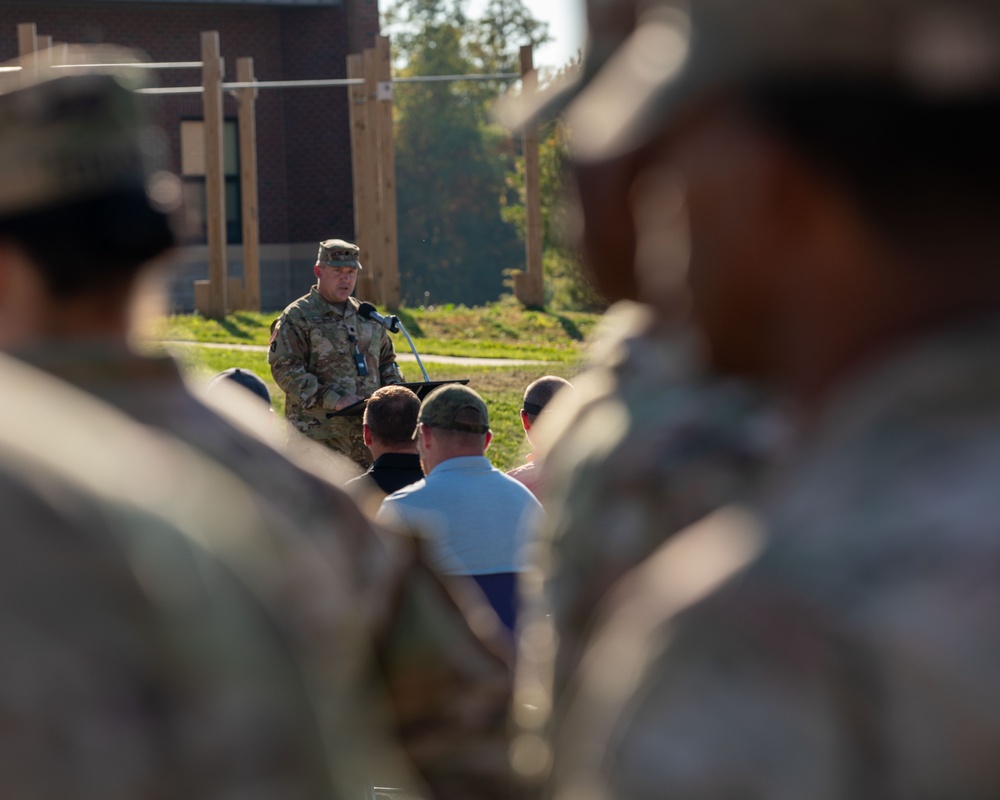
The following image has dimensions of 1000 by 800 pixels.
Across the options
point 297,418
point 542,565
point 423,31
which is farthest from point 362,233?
point 423,31

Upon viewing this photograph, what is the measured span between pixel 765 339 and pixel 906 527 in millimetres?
323

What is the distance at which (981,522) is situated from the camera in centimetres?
100

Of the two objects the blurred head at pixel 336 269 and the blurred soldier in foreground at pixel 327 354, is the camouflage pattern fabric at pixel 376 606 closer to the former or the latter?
the blurred soldier in foreground at pixel 327 354

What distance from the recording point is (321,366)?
912cm

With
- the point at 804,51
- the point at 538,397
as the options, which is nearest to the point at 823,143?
the point at 804,51

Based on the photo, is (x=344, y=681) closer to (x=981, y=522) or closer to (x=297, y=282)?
(x=981, y=522)

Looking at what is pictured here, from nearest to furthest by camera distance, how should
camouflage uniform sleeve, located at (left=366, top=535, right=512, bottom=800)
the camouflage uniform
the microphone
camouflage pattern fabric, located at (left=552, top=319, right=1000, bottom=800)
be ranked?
camouflage pattern fabric, located at (left=552, top=319, right=1000, bottom=800), camouflage uniform sleeve, located at (left=366, top=535, right=512, bottom=800), the camouflage uniform, the microphone

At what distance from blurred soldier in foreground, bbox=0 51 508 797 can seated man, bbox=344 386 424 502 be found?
429 centimetres

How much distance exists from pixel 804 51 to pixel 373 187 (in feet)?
57.9

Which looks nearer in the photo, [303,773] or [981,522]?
[981,522]

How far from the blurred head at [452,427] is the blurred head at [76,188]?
3534 millimetres

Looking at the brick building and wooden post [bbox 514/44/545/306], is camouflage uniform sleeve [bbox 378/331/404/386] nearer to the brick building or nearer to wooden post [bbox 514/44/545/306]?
wooden post [bbox 514/44/545/306]

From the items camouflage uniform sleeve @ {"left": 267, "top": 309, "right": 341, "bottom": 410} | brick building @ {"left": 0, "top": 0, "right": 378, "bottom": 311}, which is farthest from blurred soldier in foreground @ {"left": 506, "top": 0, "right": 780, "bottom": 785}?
brick building @ {"left": 0, "top": 0, "right": 378, "bottom": 311}

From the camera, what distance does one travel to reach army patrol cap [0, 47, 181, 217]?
1705 mm
